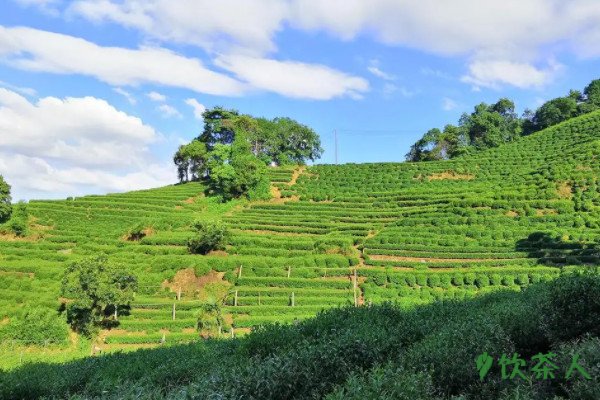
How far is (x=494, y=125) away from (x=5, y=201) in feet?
325

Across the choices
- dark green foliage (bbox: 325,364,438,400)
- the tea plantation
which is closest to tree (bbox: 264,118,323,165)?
the tea plantation

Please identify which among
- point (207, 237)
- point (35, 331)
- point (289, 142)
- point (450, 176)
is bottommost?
point (35, 331)

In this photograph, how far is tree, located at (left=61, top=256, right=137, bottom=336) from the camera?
95.5 ft

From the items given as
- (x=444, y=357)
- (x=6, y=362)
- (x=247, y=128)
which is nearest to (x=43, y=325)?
(x=6, y=362)

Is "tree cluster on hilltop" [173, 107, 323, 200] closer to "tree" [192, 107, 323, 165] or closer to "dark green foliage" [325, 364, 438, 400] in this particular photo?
"tree" [192, 107, 323, 165]

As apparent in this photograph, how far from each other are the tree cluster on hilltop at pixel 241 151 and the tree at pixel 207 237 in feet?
80.0

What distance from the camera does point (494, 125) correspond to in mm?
98875

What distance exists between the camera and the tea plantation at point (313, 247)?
31.9 m

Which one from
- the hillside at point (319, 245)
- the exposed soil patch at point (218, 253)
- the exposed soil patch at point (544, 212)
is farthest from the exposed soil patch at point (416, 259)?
the exposed soil patch at point (218, 253)

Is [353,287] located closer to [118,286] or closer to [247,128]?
[118,286]

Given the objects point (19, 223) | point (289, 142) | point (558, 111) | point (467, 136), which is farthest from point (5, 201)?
point (558, 111)

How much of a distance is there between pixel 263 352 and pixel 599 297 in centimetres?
769

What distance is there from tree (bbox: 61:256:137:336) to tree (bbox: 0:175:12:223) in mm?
31995

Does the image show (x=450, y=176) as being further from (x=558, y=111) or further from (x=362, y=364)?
(x=362, y=364)
